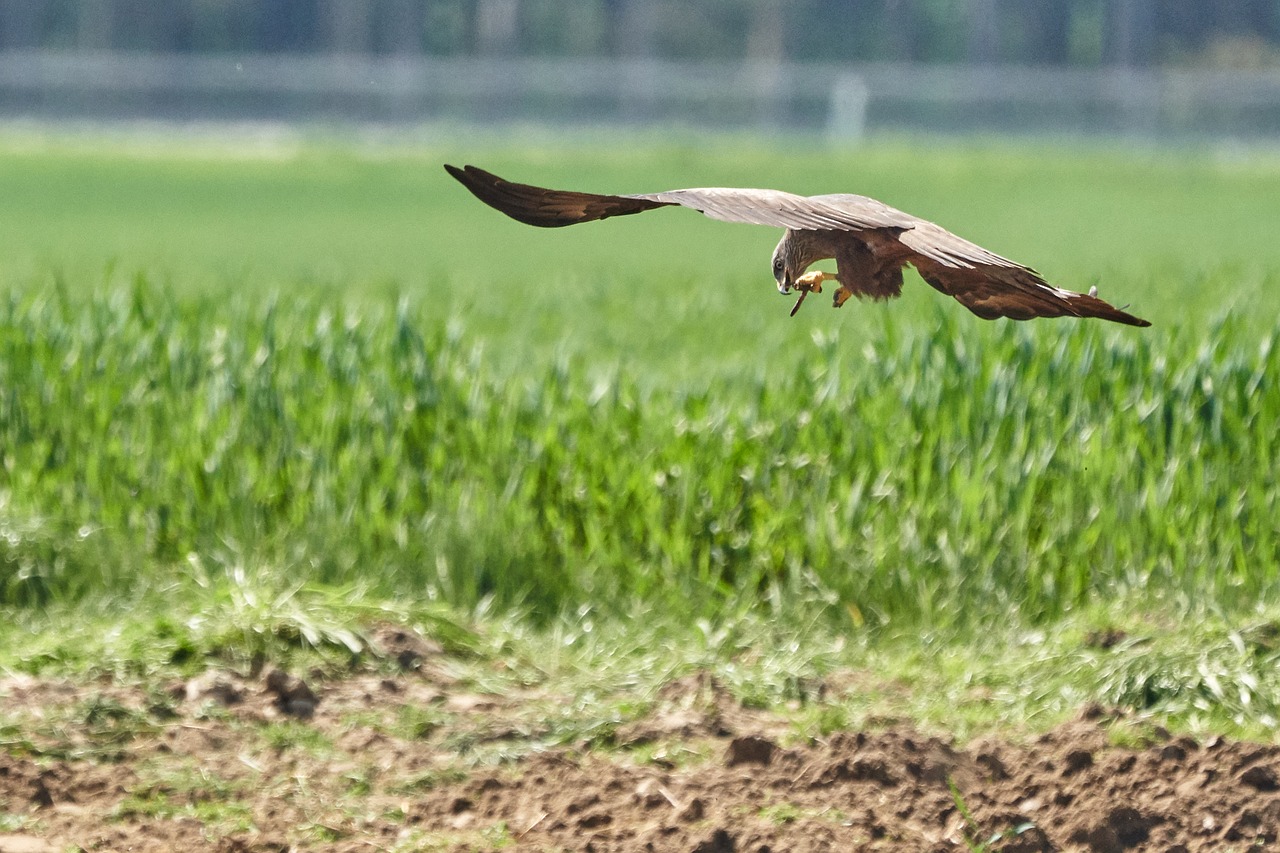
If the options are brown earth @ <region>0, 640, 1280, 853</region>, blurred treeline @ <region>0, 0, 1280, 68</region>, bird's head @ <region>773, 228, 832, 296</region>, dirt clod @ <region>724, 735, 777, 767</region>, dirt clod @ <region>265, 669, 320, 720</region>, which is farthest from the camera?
blurred treeline @ <region>0, 0, 1280, 68</region>

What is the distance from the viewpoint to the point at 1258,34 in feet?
108

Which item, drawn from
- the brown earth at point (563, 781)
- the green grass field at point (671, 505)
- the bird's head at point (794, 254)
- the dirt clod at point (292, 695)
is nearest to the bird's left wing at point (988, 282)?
the bird's head at point (794, 254)

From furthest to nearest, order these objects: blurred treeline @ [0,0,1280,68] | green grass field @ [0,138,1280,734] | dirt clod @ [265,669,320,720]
Answer: blurred treeline @ [0,0,1280,68], green grass field @ [0,138,1280,734], dirt clod @ [265,669,320,720]

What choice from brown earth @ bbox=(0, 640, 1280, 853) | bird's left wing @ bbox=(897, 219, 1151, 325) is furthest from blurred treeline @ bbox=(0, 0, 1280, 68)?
bird's left wing @ bbox=(897, 219, 1151, 325)

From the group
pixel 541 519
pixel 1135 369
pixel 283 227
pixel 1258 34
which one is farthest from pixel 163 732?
pixel 1258 34

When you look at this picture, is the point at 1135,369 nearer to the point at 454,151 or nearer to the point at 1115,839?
the point at 1115,839

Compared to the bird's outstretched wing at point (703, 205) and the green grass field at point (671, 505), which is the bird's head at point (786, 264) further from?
the green grass field at point (671, 505)

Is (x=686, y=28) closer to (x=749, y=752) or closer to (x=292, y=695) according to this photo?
(x=292, y=695)

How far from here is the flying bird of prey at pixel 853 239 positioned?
1671mm

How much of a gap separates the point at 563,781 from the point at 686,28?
33026 millimetres

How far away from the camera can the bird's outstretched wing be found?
64.5 inches

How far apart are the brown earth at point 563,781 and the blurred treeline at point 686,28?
3190 cm

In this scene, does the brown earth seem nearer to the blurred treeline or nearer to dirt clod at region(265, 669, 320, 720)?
dirt clod at region(265, 669, 320, 720)

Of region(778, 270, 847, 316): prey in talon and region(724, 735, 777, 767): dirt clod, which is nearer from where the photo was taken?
region(778, 270, 847, 316): prey in talon
